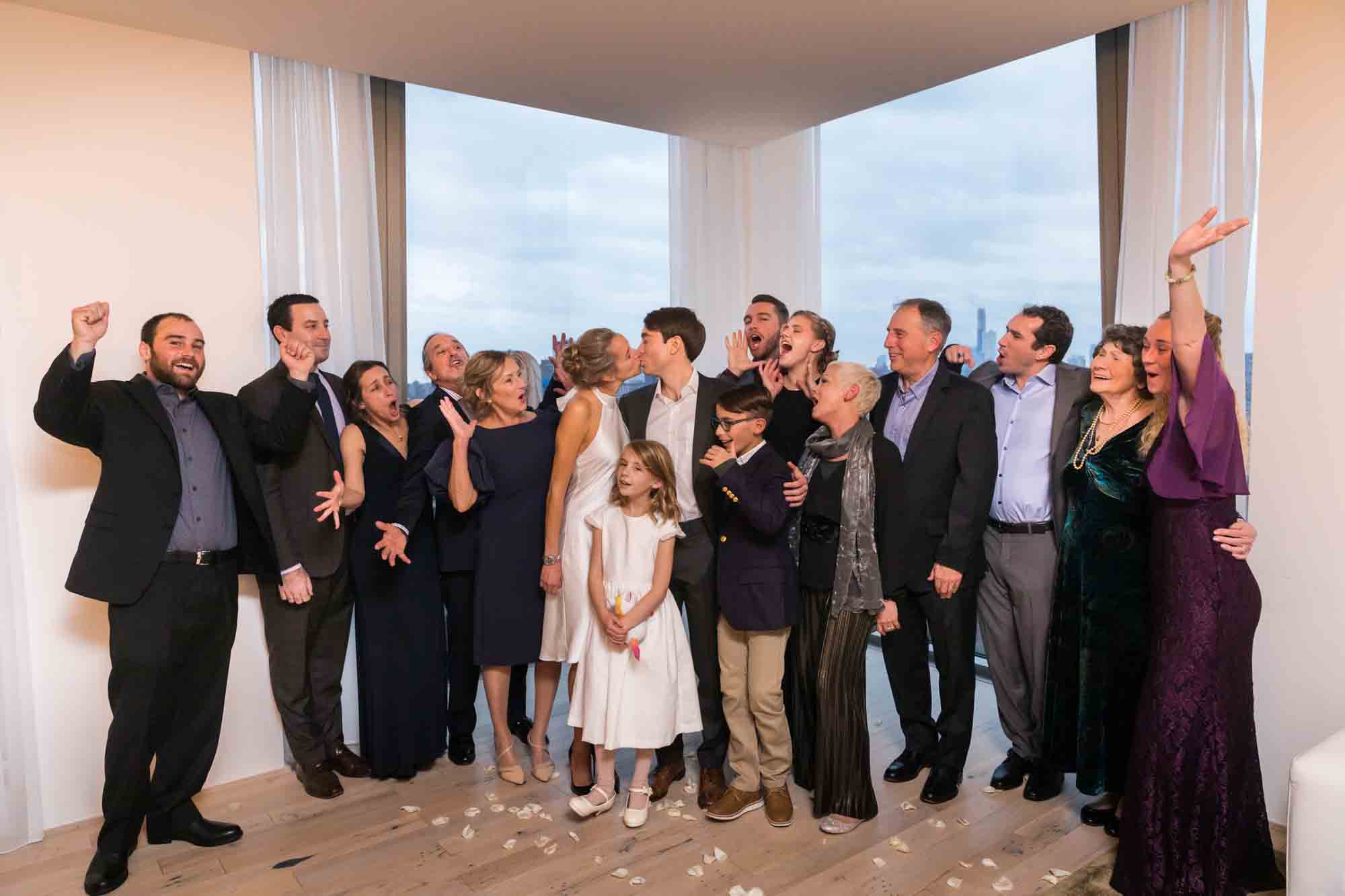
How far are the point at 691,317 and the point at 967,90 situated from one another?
9.14ft

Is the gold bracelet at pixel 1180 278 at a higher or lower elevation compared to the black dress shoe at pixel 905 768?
higher

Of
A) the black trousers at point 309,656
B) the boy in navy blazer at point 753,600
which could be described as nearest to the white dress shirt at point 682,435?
the boy in navy blazer at point 753,600

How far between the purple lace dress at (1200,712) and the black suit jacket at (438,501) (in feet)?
8.15

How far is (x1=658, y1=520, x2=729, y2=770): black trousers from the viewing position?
3354 millimetres

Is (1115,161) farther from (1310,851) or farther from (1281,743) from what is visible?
(1310,851)

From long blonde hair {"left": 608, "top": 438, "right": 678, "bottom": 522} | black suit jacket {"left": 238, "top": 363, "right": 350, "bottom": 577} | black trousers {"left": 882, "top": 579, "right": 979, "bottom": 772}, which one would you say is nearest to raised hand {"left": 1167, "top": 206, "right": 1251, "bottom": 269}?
black trousers {"left": 882, "top": 579, "right": 979, "bottom": 772}

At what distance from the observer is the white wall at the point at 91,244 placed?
10.8 feet

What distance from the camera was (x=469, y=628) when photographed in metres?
3.87

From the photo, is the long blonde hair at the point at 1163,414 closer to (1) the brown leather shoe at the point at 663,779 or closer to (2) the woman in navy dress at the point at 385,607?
(1) the brown leather shoe at the point at 663,779

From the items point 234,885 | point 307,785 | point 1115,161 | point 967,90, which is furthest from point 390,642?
point 967,90

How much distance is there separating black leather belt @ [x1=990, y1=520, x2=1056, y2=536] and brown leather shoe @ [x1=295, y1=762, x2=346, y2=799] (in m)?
2.75

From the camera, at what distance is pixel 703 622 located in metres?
3.39

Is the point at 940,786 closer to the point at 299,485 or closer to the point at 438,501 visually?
the point at 438,501

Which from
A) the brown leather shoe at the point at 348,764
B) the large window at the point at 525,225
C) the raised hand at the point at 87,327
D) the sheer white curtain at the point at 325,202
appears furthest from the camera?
the large window at the point at 525,225
